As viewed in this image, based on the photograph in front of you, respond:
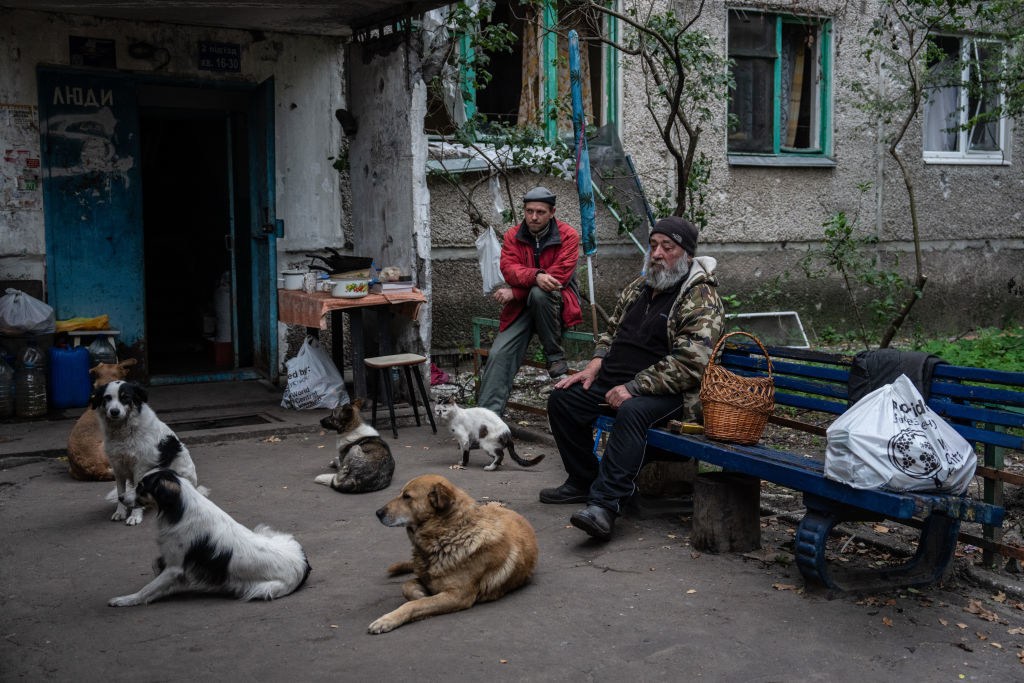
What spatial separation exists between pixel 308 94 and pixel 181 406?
10.1 ft

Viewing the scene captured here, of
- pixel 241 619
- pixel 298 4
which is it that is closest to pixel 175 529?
pixel 241 619

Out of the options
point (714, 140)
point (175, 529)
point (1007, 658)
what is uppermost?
point (714, 140)

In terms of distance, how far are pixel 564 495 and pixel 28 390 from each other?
4635 millimetres

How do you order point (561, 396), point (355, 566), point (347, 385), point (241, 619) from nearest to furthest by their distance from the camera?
point (241, 619) < point (355, 566) < point (561, 396) < point (347, 385)

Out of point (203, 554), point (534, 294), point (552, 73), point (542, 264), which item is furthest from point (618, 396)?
point (552, 73)

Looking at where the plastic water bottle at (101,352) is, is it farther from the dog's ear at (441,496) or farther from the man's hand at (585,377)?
the dog's ear at (441,496)

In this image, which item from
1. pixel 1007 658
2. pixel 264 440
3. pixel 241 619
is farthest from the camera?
pixel 264 440

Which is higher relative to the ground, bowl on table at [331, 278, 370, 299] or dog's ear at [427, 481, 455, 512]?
bowl on table at [331, 278, 370, 299]

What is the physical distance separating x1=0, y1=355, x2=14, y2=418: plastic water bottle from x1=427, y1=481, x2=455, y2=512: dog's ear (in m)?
5.05

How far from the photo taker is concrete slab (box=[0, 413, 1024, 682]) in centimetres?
350

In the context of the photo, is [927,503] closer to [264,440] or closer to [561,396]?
[561,396]

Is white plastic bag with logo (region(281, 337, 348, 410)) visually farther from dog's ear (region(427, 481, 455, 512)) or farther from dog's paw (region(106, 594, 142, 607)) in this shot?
dog's ear (region(427, 481, 455, 512))

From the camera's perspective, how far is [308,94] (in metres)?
8.82

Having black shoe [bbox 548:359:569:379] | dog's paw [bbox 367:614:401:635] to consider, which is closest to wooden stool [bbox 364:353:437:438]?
black shoe [bbox 548:359:569:379]
